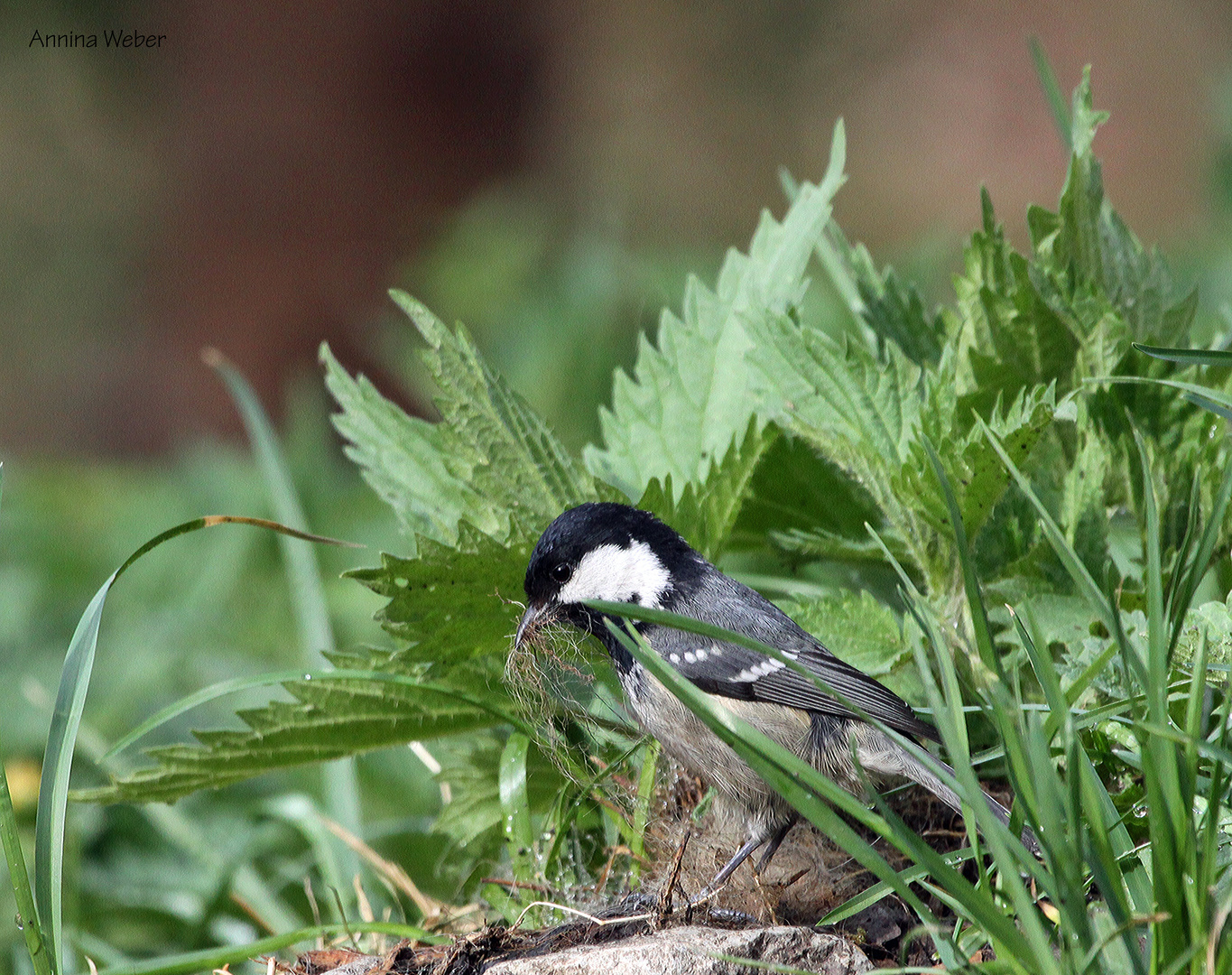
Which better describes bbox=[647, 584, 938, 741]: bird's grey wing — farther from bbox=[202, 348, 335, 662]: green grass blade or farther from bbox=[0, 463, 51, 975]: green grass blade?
bbox=[202, 348, 335, 662]: green grass blade

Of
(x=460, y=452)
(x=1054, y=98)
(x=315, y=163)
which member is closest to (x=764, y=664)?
(x=460, y=452)

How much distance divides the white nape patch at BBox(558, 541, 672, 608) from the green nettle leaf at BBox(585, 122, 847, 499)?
0.25m

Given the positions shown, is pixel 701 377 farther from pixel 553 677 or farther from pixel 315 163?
pixel 315 163

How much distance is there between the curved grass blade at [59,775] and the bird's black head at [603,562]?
61 cm

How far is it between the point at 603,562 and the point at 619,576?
0.06m

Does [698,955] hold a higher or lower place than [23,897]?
lower

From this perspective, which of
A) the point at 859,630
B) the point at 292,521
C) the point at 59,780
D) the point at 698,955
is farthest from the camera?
the point at 292,521

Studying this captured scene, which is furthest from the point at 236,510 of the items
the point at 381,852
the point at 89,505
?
the point at 381,852

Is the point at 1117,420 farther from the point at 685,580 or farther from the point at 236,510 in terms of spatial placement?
the point at 236,510

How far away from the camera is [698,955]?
1.42 m

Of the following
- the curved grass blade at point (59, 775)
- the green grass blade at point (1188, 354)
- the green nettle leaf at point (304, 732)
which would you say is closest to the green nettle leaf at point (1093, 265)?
the green grass blade at point (1188, 354)

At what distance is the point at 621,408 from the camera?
2.40m

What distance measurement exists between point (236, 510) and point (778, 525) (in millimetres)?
2873

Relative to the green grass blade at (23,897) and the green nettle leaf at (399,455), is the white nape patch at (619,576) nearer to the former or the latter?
A: the green nettle leaf at (399,455)
